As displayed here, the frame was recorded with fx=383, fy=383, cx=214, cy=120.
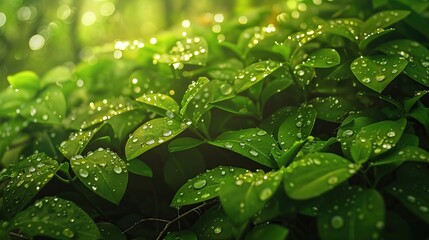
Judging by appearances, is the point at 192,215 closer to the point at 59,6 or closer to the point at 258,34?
the point at 258,34

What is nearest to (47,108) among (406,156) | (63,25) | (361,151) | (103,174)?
(103,174)

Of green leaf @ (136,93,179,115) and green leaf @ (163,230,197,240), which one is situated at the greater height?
green leaf @ (136,93,179,115)

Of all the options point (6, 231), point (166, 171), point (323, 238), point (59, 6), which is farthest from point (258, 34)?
point (59, 6)

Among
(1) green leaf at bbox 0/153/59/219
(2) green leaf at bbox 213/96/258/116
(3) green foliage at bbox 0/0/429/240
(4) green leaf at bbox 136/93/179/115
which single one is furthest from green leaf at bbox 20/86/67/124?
(2) green leaf at bbox 213/96/258/116

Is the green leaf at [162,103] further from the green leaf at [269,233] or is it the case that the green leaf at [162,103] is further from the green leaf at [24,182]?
the green leaf at [269,233]

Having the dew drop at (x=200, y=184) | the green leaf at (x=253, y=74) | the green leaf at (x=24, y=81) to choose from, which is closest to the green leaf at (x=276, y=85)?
the green leaf at (x=253, y=74)

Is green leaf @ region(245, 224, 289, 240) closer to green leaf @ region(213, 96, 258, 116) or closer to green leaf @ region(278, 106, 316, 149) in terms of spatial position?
green leaf @ region(278, 106, 316, 149)

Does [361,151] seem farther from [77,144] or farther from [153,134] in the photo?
[77,144]
